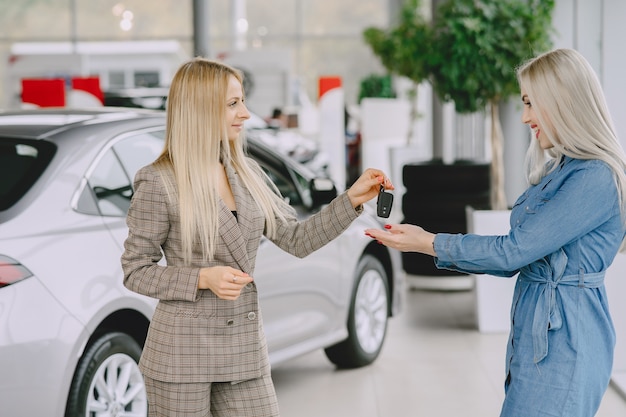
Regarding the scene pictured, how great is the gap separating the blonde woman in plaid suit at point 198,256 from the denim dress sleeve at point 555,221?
0.62m

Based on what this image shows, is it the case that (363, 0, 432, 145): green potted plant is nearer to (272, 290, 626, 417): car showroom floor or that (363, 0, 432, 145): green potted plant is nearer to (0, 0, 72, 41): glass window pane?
(272, 290, 626, 417): car showroom floor

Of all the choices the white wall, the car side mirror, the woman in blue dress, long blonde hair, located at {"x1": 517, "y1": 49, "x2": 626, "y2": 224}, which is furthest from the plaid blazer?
the white wall

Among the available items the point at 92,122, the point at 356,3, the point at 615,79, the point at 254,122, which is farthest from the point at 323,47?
the point at 92,122

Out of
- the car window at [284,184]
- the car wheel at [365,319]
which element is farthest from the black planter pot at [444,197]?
the car window at [284,184]

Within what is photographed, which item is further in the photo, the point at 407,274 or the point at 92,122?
the point at 407,274

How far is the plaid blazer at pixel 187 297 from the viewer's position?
111 inches

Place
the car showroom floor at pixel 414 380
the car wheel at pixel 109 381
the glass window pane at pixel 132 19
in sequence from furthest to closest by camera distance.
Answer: the glass window pane at pixel 132 19, the car showroom floor at pixel 414 380, the car wheel at pixel 109 381

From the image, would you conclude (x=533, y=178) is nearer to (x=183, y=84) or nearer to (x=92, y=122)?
(x=183, y=84)

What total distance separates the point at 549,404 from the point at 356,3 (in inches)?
1088

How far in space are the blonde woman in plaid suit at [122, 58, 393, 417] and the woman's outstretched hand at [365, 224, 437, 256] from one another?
1.20 feet

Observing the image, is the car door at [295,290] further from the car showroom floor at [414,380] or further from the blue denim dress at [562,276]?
the blue denim dress at [562,276]

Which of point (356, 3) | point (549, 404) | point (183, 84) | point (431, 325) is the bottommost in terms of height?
point (431, 325)

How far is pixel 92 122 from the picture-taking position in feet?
14.1

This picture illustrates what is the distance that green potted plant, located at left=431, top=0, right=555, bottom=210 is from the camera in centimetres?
758
